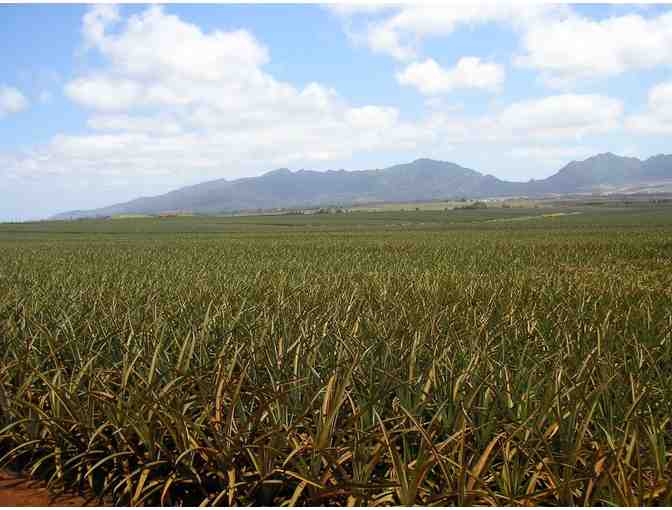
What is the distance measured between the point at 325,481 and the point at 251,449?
69cm

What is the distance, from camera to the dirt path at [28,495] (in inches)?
162

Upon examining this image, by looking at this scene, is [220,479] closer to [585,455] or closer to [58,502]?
[58,502]

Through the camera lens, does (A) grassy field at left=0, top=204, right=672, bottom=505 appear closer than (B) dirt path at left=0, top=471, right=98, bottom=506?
Yes

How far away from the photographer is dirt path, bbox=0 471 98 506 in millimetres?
4125

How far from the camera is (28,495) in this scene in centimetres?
425

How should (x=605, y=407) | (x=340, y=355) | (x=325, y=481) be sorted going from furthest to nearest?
(x=340, y=355) < (x=605, y=407) < (x=325, y=481)

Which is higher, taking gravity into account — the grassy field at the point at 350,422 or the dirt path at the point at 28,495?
the grassy field at the point at 350,422

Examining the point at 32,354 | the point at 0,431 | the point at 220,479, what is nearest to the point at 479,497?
the point at 220,479

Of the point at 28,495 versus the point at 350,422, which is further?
the point at 28,495

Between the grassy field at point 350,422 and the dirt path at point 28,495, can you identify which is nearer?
the grassy field at point 350,422

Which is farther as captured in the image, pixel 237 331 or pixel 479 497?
pixel 237 331

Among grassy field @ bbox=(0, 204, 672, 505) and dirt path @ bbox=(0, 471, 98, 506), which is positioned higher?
grassy field @ bbox=(0, 204, 672, 505)

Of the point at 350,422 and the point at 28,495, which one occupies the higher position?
the point at 350,422

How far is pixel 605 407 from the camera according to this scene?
451 cm
